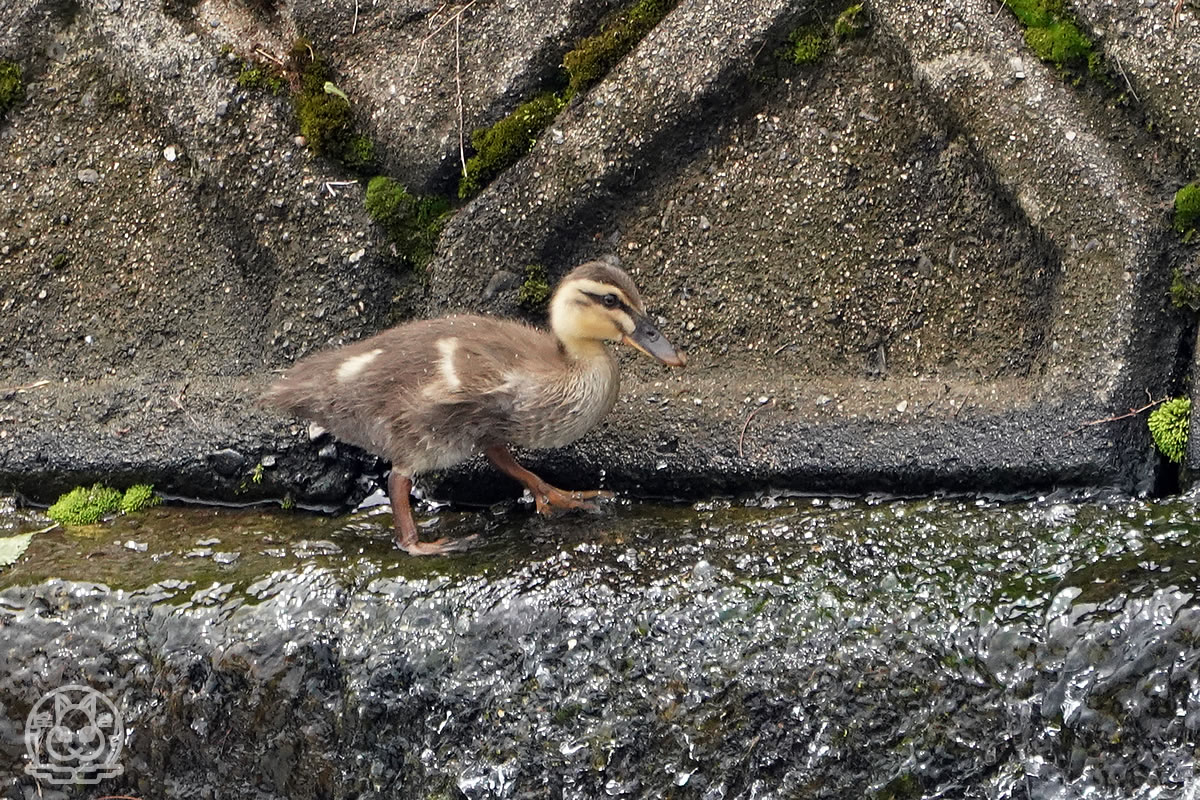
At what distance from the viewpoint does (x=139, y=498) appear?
4.45 metres

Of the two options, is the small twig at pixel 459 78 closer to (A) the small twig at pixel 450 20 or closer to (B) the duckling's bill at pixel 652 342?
(A) the small twig at pixel 450 20

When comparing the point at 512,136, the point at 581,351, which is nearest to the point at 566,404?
the point at 581,351

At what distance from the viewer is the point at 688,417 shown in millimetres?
4242

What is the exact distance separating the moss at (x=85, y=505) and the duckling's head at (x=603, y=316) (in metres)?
1.78

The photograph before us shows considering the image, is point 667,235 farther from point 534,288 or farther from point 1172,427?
point 1172,427

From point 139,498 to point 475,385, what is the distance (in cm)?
143

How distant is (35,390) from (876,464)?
3.21m

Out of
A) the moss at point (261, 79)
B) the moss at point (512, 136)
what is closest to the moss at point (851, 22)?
the moss at point (512, 136)

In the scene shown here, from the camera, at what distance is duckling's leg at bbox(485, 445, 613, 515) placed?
13.6ft

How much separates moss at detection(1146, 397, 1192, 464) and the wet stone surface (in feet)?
1.11

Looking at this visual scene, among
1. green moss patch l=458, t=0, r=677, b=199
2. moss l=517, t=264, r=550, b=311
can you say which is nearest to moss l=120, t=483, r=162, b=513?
moss l=517, t=264, r=550, b=311

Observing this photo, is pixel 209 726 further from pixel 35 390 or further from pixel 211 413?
pixel 35 390

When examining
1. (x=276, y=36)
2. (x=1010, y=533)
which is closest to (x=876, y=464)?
(x=1010, y=533)

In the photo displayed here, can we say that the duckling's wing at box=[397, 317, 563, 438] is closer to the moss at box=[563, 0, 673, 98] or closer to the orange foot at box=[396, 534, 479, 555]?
the orange foot at box=[396, 534, 479, 555]
